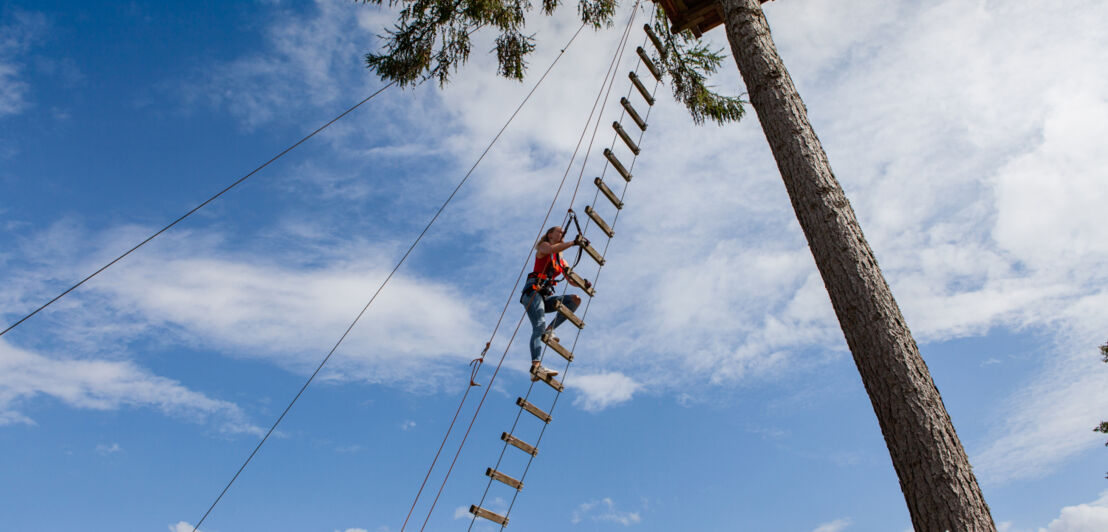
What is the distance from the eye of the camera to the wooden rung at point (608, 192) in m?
6.43

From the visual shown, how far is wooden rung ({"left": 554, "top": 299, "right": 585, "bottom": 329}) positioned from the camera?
5.95 meters

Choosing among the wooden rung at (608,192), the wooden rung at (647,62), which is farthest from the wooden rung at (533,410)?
the wooden rung at (647,62)

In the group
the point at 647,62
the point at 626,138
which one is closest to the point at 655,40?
the point at 647,62

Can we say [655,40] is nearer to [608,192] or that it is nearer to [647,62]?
[647,62]

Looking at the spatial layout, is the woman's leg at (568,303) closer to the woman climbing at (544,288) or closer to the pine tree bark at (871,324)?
the woman climbing at (544,288)

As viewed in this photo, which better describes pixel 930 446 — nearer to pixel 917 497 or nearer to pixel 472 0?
pixel 917 497

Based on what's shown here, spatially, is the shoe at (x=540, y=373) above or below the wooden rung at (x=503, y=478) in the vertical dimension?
above

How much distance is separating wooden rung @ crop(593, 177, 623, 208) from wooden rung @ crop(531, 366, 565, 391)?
1.87 m

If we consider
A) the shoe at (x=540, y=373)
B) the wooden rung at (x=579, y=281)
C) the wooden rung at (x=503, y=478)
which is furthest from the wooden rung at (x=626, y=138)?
the wooden rung at (x=503, y=478)

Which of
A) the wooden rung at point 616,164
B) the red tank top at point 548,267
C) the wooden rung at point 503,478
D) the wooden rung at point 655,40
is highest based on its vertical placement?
the wooden rung at point 655,40

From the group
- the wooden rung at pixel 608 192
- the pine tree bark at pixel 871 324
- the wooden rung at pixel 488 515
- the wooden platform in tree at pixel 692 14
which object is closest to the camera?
the pine tree bark at pixel 871 324

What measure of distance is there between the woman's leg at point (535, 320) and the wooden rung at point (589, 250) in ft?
1.99

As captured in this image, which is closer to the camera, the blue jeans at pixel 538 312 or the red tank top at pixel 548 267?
the blue jeans at pixel 538 312

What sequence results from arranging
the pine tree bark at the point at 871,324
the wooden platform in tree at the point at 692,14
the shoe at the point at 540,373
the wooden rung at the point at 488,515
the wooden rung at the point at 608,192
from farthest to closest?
the wooden platform in tree at the point at 692,14
the wooden rung at the point at 608,192
the shoe at the point at 540,373
the wooden rung at the point at 488,515
the pine tree bark at the point at 871,324
